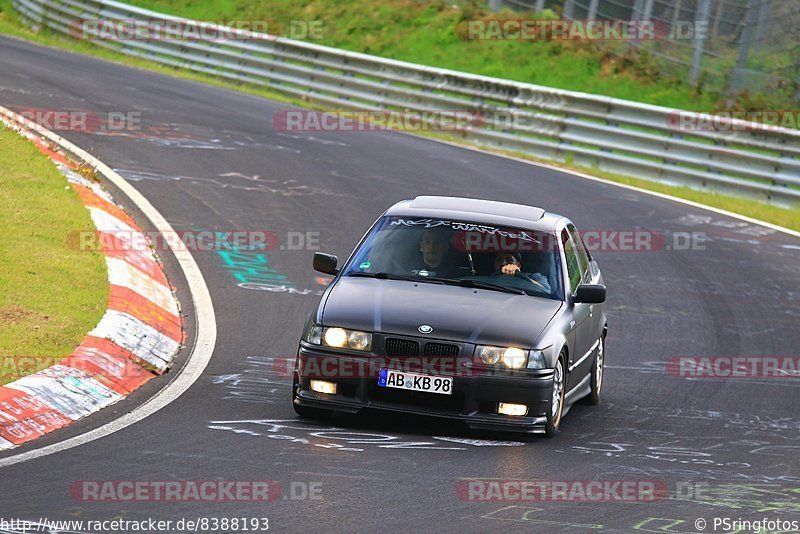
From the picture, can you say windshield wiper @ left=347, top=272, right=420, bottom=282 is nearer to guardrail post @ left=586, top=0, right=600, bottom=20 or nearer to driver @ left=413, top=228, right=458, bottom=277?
driver @ left=413, top=228, right=458, bottom=277

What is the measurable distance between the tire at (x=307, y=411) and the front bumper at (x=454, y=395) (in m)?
0.13

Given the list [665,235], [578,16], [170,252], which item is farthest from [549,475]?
[578,16]

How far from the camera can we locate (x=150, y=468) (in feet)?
23.8

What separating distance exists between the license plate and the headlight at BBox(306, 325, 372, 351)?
23cm

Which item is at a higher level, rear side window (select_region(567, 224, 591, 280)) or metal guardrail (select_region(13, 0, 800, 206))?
metal guardrail (select_region(13, 0, 800, 206))

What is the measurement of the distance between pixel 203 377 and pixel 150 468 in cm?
280

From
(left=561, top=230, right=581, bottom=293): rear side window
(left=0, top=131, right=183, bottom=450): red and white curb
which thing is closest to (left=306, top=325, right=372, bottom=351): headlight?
(left=0, top=131, right=183, bottom=450): red and white curb

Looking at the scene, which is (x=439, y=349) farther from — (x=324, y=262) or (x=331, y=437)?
(x=324, y=262)

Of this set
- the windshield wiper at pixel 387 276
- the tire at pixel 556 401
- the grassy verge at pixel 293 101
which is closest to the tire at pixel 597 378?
the tire at pixel 556 401

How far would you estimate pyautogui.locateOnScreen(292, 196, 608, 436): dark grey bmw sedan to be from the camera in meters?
8.77

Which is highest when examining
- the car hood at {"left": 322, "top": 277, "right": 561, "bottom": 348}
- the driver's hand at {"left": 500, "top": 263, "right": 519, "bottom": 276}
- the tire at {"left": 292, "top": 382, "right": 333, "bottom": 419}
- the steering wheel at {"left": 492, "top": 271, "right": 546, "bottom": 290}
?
the driver's hand at {"left": 500, "top": 263, "right": 519, "bottom": 276}

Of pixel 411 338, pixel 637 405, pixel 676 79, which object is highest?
pixel 676 79

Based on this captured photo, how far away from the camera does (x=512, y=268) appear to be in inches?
391

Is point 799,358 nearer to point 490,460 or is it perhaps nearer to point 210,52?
point 490,460
